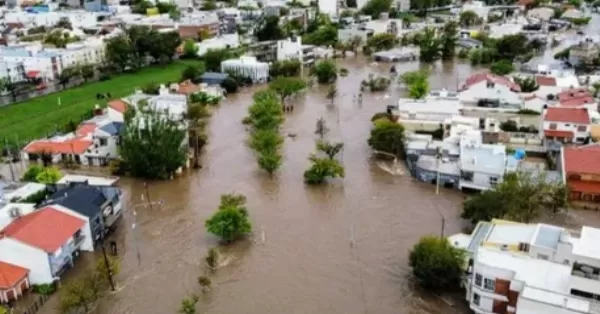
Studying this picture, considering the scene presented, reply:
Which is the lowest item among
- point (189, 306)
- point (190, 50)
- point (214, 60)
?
point (189, 306)

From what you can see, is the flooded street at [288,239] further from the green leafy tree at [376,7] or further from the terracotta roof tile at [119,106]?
the green leafy tree at [376,7]

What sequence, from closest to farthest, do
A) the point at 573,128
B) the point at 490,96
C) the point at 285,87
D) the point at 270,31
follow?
the point at 573,128 < the point at 490,96 < the point at 285,87 < the point at 270,31

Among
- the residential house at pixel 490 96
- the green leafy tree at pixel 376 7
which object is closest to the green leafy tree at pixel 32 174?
the residential house at pixel 490 96

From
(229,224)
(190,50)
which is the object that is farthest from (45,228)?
(190,50)

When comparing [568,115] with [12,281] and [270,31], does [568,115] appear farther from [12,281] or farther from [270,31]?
[270,31]

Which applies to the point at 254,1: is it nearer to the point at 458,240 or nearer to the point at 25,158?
the point at 25,158

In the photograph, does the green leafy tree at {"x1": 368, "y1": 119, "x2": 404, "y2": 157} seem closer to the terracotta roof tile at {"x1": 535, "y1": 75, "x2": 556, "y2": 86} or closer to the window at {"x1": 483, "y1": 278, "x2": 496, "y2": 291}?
the window at {"x1": 483, "y1": 278, "x2": 496, "y2": 291}
